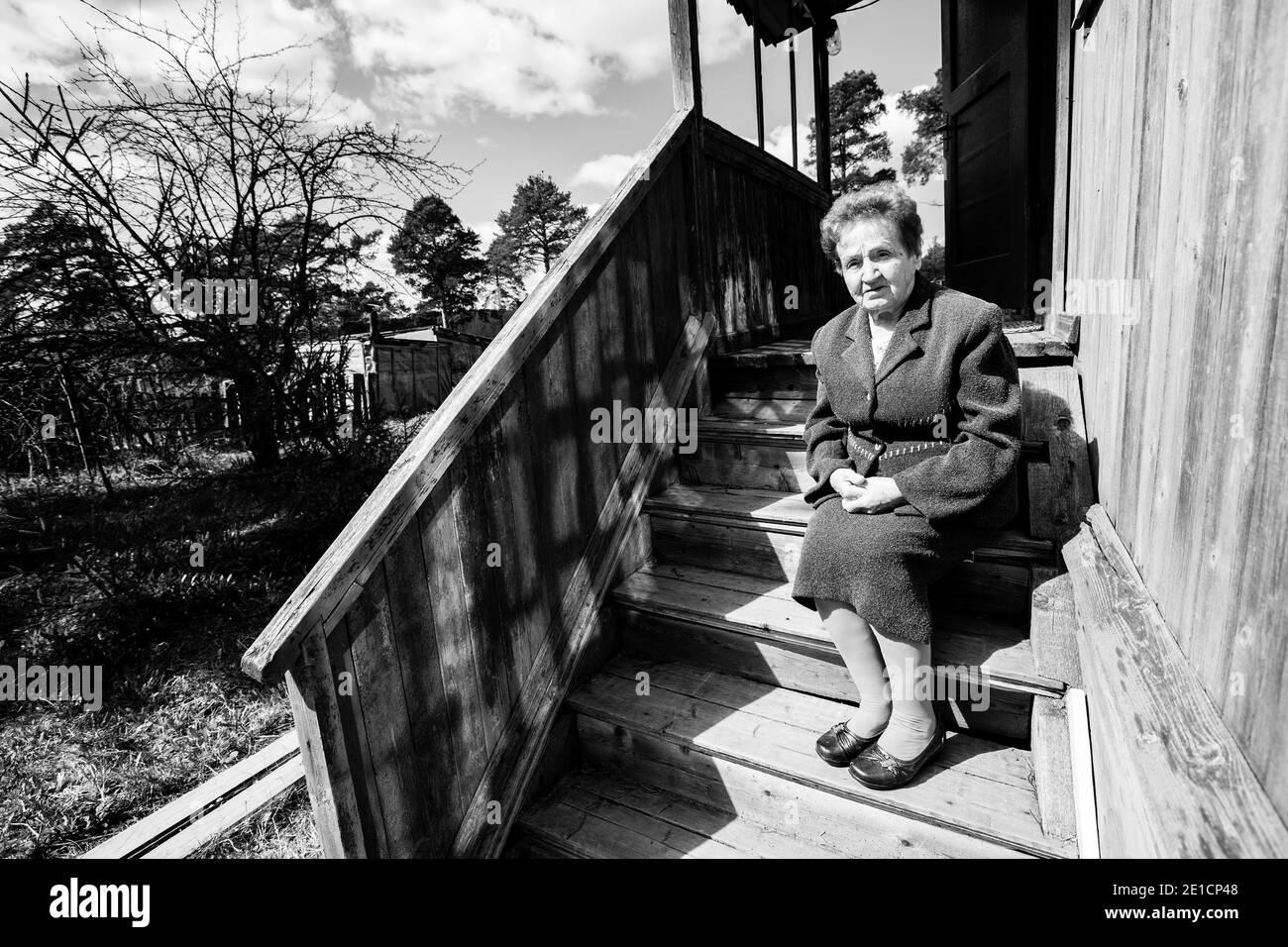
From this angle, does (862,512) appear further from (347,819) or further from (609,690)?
(347,819)

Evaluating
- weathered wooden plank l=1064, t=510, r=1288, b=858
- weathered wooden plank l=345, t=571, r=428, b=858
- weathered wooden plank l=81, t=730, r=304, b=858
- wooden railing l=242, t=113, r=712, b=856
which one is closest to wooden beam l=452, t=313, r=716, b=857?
wooden railing l=242, t=113, r=712, b=856

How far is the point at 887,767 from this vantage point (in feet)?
6.10

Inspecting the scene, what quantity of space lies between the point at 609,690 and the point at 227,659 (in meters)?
2.26

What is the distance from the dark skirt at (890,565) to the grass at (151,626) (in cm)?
203

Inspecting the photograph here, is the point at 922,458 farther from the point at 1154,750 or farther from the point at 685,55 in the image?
the point at 685,55

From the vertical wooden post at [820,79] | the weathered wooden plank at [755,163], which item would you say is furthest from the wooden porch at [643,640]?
the vertical wooden post at [820,79]

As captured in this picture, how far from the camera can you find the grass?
2586 millimetres

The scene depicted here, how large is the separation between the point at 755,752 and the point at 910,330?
51.9 inches

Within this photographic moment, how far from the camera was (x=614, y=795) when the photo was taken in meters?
2.24

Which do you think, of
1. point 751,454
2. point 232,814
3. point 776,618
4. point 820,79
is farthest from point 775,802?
point 820,79

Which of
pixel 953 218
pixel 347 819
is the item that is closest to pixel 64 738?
pixel 347 819

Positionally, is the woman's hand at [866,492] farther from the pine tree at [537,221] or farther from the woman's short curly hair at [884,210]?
the pine tree at [537,221]

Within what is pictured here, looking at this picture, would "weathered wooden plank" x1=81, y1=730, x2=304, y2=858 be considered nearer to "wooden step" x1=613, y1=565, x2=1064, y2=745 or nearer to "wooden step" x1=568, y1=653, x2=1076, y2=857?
"wooden step" x1=568, y1=653, x2=1076, y2=857

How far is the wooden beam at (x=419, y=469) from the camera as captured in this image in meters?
1.51
